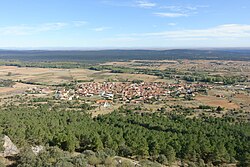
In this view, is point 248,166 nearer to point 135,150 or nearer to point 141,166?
point 135,150

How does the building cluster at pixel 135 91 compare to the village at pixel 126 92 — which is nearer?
the village at pixel 126 92

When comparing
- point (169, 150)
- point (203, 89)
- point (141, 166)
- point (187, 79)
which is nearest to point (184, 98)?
point (203, 89)

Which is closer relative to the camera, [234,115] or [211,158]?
[211,158]

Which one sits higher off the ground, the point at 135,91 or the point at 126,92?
the point at 135,91

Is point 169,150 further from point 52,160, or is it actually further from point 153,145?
point 52,160

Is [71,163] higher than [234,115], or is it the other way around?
[71,163]

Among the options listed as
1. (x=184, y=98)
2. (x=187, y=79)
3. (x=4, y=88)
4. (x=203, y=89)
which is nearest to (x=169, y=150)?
(x=184, y=98)

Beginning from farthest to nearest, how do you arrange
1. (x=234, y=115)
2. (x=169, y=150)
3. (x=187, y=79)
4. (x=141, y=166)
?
(x=187, y=79), (x=234, y=115), (x=169, y=150), (x=141, y=166)

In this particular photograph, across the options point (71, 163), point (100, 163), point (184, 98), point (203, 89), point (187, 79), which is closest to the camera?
point (71, 163)

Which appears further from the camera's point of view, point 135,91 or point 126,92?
point 135,91

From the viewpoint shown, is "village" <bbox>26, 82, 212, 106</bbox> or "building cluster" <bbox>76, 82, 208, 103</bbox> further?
"building cluster" <bbox>76, 82, 208, 103</bbox>
